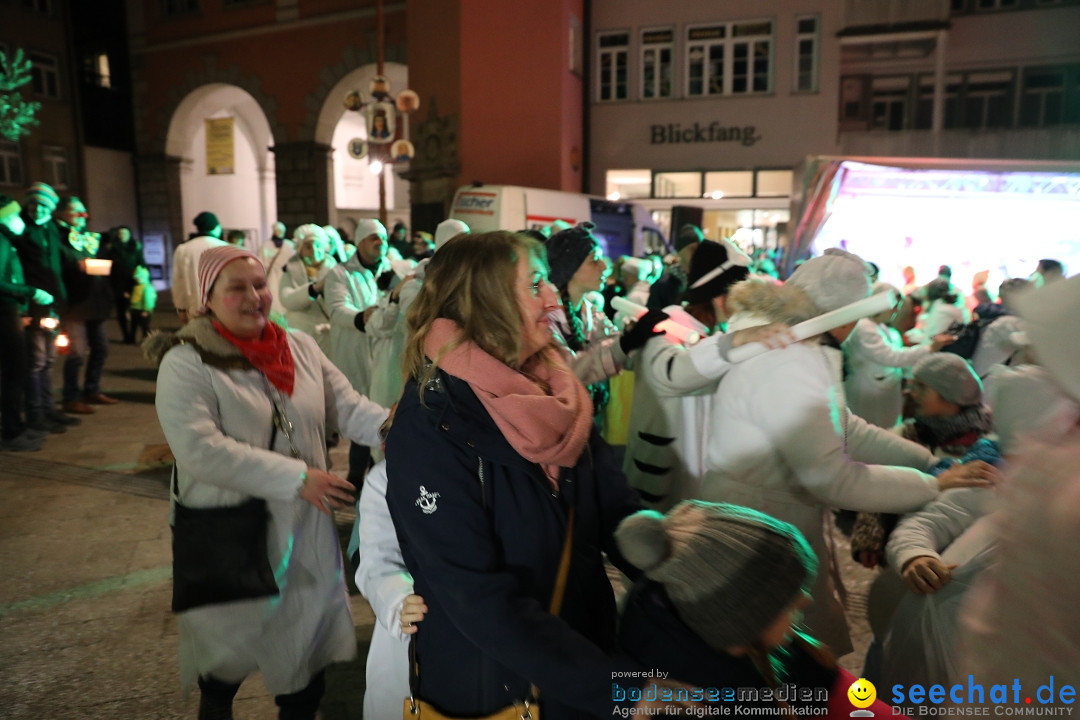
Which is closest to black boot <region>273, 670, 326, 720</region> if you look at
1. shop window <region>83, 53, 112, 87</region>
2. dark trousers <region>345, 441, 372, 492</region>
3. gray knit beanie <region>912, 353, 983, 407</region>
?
gray knit beanie <region>912, 353, 983, 407</region>

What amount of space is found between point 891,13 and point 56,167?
2788cm

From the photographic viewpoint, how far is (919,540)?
2.10 meters

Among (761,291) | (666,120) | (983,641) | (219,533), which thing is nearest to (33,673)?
(219,533)

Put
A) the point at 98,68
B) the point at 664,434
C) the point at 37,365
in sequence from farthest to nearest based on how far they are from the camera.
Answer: the point at 98,68
the point at 37,365
the point at 664,434

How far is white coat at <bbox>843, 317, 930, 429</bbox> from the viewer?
17.7 feet

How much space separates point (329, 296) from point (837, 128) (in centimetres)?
1792

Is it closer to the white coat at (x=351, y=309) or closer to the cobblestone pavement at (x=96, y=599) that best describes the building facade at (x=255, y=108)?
the white coat at (x=351, y=309)

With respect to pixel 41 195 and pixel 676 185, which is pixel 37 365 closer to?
pixel 41 195

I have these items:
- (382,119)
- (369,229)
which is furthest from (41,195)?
(382,119)

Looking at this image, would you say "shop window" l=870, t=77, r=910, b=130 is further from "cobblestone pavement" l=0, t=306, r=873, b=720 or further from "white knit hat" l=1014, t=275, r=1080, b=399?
"white knit hat" l=1014, t=275, r=1080, b=399

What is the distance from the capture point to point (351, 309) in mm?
5320

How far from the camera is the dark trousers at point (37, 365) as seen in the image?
683 cm

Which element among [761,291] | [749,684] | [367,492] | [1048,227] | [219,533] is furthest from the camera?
[1048,227]

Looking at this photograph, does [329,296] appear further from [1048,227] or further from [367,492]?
[1048,227]
